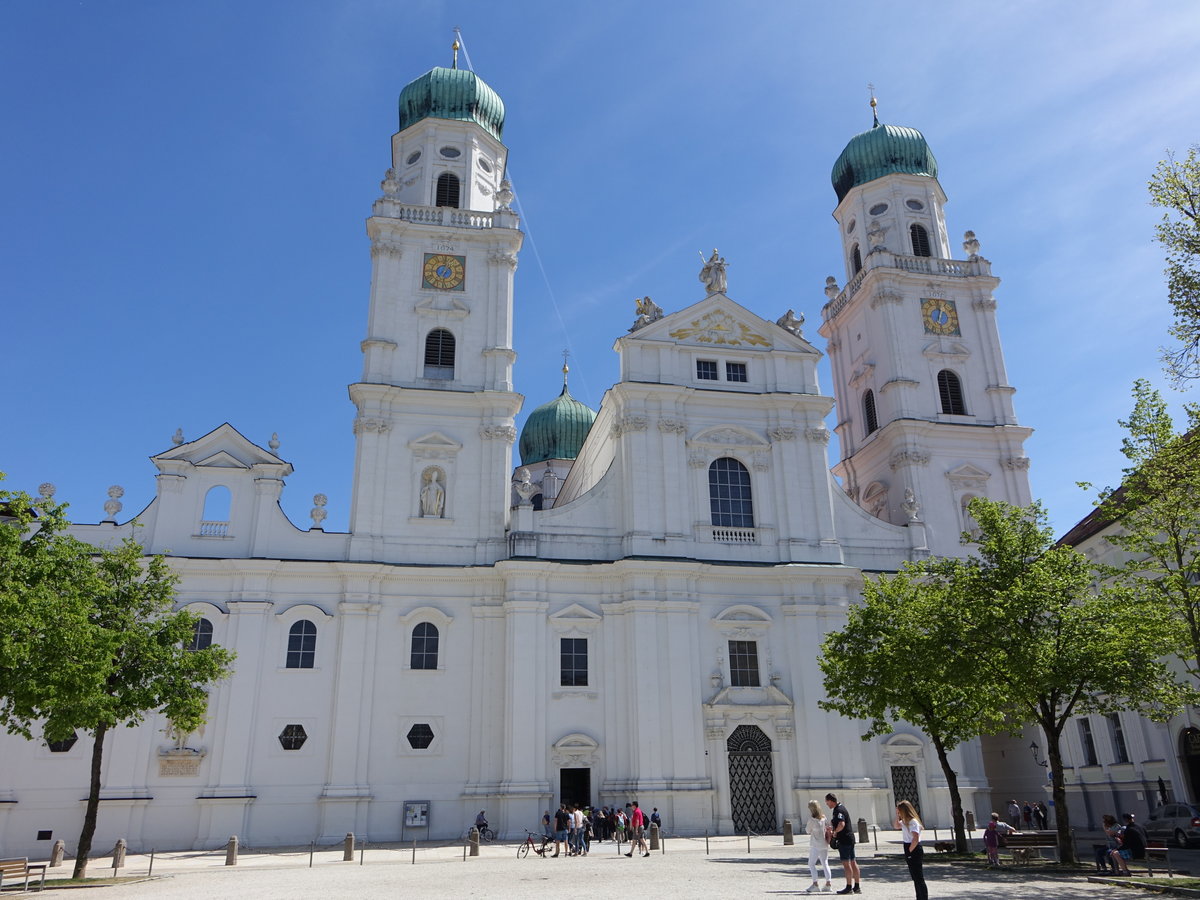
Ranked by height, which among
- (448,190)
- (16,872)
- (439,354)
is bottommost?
(16,872)

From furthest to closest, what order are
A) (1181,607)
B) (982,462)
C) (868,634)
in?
(982,462) → (868,634) → (1181,607)

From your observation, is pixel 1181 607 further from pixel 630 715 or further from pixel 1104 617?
pixel 630 715

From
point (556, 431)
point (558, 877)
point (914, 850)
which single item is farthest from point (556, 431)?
point (914, 850)

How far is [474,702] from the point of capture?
31.8 meters

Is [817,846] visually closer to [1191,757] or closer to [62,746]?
[1191,757]

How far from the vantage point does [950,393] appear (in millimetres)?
40844

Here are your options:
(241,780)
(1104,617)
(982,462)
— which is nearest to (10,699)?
(241,780)

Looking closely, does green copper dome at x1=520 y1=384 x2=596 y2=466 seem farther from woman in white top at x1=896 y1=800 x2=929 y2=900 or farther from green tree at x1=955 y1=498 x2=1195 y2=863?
woman in white top at x1=896 y1=800 x2=929 y2=900

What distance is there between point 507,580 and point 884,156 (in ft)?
94.0

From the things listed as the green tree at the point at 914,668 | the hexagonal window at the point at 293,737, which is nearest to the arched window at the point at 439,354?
the hexagonal window at the point at 293,737

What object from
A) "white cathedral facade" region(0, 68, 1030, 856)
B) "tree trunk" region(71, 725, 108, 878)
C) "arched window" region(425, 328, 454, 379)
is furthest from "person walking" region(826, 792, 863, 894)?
"arched window" region(425, 328, 454, 379)

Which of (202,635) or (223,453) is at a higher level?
(223,453)

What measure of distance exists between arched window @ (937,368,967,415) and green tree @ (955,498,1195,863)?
773 inches

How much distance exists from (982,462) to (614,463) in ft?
53.9
